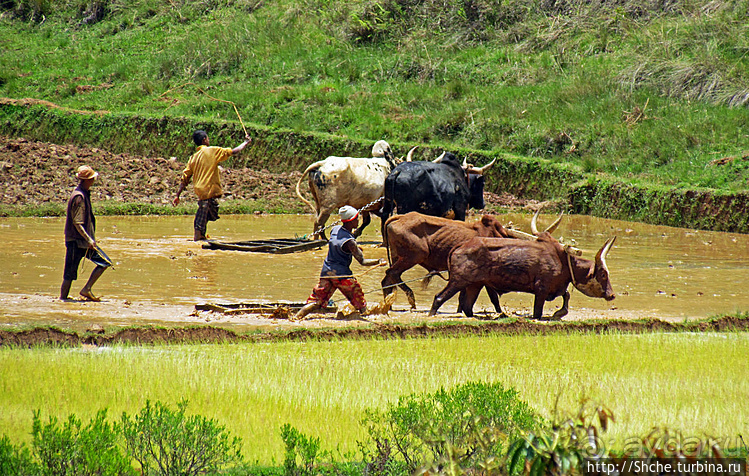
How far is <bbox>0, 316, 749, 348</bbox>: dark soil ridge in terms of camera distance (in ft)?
24.5

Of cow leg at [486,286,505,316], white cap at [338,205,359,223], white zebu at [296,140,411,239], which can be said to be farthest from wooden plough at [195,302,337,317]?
white zebu at [296,140,411,239]

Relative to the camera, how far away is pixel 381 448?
15.3ft

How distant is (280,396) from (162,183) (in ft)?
49.4

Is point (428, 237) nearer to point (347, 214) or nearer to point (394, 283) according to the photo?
point (394, 283)

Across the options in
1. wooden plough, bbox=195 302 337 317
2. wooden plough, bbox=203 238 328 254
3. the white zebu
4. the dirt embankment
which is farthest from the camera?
the dirt embankment

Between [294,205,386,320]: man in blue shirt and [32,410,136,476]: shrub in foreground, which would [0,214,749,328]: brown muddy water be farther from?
[32,410,136,476]: shrub in foreground

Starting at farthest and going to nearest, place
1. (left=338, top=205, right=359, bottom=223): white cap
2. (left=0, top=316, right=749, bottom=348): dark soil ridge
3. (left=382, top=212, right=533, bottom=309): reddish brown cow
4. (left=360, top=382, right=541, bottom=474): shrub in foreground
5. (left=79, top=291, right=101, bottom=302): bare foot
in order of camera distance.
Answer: (left=382, top=212, right=533, bottom=309): reddish brown cow < (left=79, top=291, right=101, bottom=302): bare foot < (left=338, top=205, right=359, bottom=223): white cap < (left=0, top=316, right=749, bottom=348): dark soil ridge < (left=360, top=382, right=541, bottom=474): shrub in foreground

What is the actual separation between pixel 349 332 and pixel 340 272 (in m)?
0.86

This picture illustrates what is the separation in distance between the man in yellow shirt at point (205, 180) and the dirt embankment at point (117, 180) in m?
5.08

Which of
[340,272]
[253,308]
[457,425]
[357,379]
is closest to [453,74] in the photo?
[340,272]

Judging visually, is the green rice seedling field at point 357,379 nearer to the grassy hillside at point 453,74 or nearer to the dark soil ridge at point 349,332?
the dark soil ridge at point 349,332

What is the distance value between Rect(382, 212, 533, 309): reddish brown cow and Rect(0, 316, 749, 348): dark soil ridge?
1045 mm

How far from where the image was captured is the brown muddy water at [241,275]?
9.19 metres

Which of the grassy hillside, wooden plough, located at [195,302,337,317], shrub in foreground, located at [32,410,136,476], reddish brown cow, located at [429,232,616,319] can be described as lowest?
wooden plough, located at [195,302,337,317]
